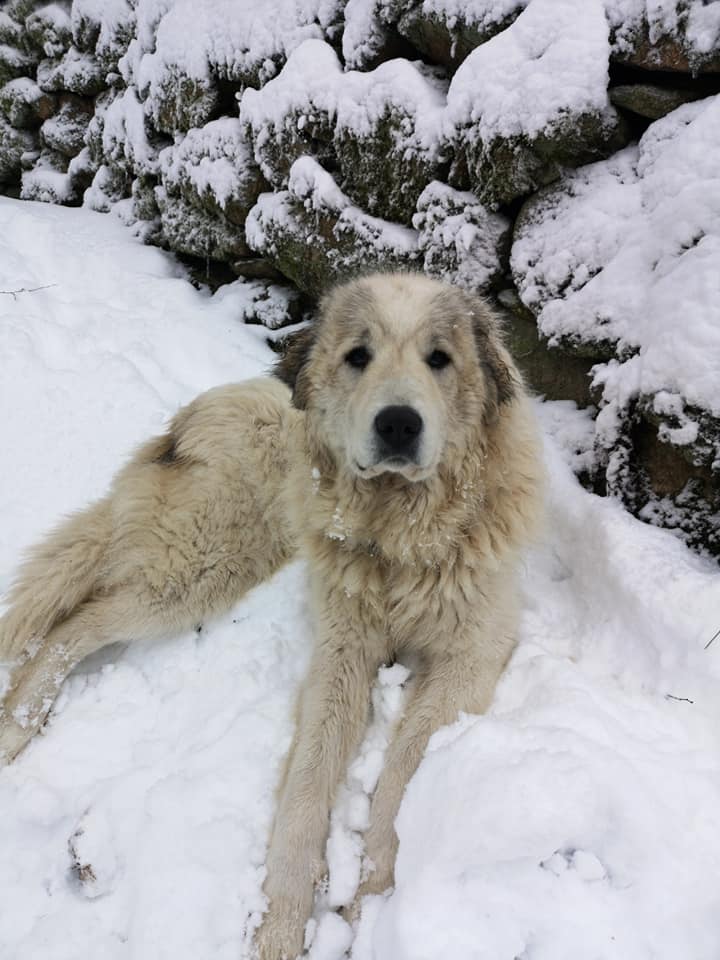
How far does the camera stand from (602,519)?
264 centimetres

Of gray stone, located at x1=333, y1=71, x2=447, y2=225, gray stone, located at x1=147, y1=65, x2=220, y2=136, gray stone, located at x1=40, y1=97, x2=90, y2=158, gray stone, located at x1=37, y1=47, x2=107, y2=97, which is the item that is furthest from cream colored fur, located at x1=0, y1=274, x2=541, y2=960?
gray stone, located at x1=40, y1=97, x2=90, y2=158

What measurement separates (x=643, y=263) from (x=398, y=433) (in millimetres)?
1701

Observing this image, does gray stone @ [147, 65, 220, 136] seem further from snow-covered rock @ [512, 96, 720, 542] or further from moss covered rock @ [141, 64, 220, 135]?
snow-covered rock @ [512, 96, 720, 542]

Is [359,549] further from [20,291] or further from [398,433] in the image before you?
[20,291]

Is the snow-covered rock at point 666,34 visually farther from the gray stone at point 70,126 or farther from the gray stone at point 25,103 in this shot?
the gray stone at point 25,103

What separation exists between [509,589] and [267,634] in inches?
44.5

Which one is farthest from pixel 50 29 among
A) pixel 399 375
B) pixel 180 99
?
pixel 399 375

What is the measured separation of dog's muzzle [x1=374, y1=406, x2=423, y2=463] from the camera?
2.04 meters

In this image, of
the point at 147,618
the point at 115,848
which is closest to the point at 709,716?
the point at 115,848

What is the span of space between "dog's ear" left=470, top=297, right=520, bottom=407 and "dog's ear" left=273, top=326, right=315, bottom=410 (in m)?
0.72

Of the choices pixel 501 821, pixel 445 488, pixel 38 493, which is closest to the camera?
pixel 501 821

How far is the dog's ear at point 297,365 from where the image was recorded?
2602mm

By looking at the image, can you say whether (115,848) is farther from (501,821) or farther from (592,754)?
(592,754)

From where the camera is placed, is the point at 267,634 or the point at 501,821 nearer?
the point at 501,821
